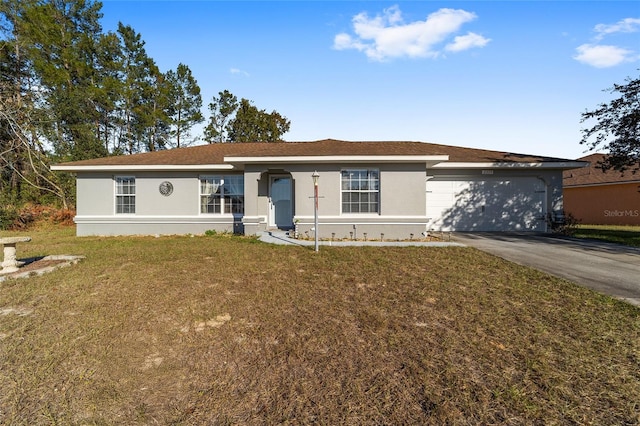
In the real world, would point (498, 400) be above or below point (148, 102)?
below

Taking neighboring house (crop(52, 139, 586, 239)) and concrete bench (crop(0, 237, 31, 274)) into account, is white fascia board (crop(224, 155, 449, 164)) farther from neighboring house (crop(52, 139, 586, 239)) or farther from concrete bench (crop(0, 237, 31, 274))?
concrete bench (crop(0, 237, 31, 274))

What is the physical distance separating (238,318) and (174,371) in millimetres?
1190

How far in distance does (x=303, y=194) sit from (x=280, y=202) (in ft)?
5.70

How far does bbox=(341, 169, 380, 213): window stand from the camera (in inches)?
420

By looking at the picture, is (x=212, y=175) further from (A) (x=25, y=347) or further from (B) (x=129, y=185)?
(A) (x=25, y=347)

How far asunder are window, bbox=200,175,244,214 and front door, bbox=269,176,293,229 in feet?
4.69

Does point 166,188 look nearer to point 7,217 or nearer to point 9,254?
point 9,254

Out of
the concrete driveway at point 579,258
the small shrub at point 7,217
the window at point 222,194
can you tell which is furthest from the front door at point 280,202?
the small shrub at point 7,217

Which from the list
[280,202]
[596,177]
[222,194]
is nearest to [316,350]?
[280,202]

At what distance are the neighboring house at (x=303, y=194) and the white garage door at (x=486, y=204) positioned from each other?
4 centimetres

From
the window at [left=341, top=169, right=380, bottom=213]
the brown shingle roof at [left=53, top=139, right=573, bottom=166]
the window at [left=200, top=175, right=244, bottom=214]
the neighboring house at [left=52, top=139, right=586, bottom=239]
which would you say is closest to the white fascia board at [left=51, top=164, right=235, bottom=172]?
the neighboring house at [left=52, top=139, right=586, bottom=239]

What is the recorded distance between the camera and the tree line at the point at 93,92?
786 inches

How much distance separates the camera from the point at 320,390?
2.53m

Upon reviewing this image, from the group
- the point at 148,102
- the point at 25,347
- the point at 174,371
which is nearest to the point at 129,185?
the point at 25,347
